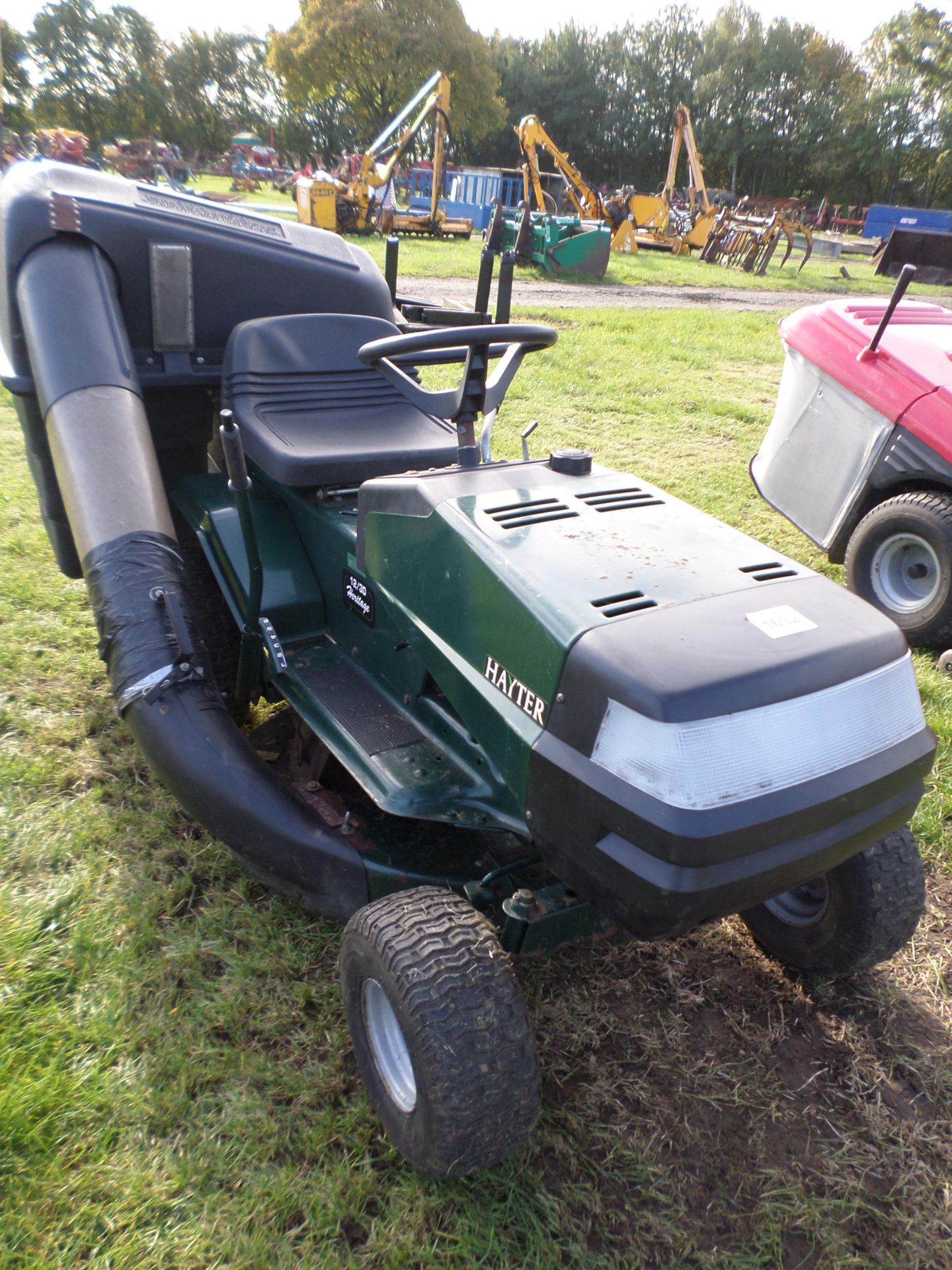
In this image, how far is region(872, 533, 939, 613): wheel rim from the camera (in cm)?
376

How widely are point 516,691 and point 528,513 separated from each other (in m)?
0.38

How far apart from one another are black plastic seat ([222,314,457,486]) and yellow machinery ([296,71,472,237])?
46.7 ft

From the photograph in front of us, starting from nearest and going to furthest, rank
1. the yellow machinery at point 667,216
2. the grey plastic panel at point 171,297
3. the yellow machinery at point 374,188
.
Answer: the grey plastic panel at point 171,297 < the yellow machinery at point 374,188 < the yellow machinery at point 667,216

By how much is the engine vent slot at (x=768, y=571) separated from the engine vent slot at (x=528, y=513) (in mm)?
348

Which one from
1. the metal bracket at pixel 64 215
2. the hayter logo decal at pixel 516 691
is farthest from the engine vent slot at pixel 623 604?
the metal bracket at pixel 64 215

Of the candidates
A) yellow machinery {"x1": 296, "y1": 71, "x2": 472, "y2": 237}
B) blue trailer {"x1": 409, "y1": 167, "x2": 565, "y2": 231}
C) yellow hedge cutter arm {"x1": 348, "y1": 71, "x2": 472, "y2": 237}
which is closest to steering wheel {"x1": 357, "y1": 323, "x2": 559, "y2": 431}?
yellow hedge cutter arm {"x1": 348, "y1": 71, "x2": 472, "y2": 237}

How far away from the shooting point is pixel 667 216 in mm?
20219

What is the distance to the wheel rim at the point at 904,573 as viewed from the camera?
376 cm

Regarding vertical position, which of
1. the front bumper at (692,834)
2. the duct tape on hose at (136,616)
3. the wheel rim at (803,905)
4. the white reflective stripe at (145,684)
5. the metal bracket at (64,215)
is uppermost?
the metal bracket at (64,215)

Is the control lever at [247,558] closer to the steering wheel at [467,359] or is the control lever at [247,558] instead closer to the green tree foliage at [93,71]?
the steering wheel at [467,359]

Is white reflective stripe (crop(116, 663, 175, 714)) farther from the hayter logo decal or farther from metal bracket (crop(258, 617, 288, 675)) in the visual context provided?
the hayter logo decal

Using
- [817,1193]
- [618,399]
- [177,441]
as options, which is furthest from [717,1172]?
[618,399]

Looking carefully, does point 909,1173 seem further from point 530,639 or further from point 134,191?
point 134,191

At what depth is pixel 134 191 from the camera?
285 centimetres
